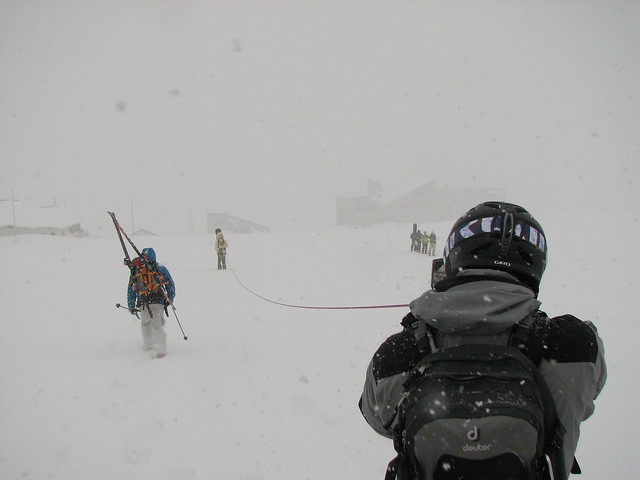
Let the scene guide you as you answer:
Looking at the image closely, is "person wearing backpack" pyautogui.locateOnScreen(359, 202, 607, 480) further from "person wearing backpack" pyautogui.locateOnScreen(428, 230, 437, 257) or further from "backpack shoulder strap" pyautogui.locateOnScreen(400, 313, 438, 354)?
"person wearing backpack" pyautogui.locateOnScreen(428, 230, 437, 257)

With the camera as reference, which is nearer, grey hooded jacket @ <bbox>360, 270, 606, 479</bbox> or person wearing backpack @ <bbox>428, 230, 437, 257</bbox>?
grey hooded jacket @ <bbox>360, 270, 606, 479</bbox>

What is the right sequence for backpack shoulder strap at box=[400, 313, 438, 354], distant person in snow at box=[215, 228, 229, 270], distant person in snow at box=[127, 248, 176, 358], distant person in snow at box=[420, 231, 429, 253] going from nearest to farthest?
backpack shoulder strap at box=[400, 313, 438, 354] → distant person in snow at box=[127, 248, 176, 358] → distant person in snow at box=[215, 228, 229, 270] → distant person in snow at box=[420, 231, 429, 253]

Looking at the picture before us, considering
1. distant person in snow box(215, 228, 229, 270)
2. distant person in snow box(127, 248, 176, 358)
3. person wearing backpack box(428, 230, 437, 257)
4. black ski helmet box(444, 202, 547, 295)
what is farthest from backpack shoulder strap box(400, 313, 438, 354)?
person wearing backpack box(428, 230, 437, 257)

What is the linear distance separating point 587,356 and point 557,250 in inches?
900

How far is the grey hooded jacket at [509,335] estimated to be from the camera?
1.50 metres

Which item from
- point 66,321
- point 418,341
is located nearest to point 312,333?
point 66,321

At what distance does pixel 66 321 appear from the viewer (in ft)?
34.6

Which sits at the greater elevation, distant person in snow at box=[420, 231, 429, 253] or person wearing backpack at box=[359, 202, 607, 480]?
person wearing backpack at box=[359, 202, 607, 480]

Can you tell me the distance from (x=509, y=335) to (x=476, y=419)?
0.39 metres

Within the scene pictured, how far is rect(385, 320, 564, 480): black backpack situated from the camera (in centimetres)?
135

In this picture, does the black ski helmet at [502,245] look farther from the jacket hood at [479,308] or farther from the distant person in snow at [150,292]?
the distant person in snow at [150,292]

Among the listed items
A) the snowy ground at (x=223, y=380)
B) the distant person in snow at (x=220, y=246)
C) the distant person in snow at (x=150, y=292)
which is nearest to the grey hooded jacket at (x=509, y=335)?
the snowy ground at (x=223, y=380)

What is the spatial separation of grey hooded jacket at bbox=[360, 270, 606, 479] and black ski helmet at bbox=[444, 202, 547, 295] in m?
0.08

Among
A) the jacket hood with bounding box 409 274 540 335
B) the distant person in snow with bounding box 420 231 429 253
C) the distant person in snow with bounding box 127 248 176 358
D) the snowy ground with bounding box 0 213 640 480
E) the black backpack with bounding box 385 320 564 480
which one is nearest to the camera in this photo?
the black backpack with bounding box 385 320 564 480
